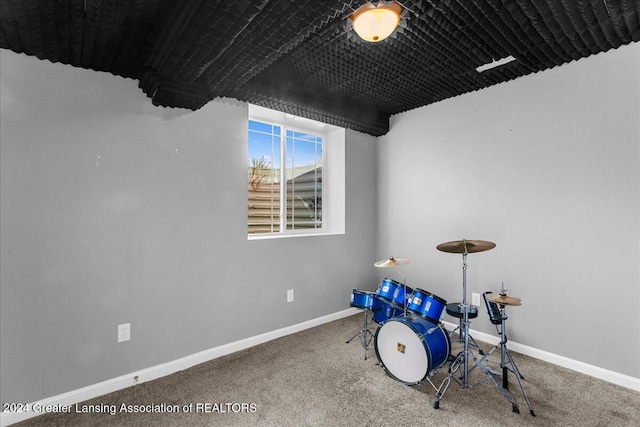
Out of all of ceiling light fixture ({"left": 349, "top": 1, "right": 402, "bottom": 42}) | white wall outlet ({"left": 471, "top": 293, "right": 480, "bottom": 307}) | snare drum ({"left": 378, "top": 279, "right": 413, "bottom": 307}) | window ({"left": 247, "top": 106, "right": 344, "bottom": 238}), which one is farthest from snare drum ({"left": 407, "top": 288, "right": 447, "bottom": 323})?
ceiling light fixture ({"left": 349, "top": 1, "right": 402, "bottom": 42})

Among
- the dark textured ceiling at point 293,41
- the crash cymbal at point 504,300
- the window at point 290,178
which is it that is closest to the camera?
the dark textured ceiling at point 293,41

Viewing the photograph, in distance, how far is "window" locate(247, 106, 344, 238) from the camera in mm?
3150

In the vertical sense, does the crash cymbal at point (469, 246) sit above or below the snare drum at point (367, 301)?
above

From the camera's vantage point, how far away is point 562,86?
8.00 feet

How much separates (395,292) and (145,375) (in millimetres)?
1986

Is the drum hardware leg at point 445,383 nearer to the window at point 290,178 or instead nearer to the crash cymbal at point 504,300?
the crash cymbal at point 504,300

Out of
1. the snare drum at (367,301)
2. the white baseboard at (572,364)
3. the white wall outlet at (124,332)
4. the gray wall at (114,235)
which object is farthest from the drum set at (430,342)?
the white wall outlet at (124,332)

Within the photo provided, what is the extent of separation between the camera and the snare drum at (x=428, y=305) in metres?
2.17

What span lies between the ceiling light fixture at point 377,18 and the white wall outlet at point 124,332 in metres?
2.45

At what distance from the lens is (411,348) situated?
6.75ft

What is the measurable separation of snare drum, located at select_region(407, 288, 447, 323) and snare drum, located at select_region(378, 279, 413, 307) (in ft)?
0.41

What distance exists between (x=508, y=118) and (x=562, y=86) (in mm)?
418

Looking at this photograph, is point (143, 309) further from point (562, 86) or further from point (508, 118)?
point (562, 86)

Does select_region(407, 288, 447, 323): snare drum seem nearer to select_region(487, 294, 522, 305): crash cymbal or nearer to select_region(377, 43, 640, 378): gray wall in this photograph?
select_region(487, 294, 522, 305): crash cymbal
